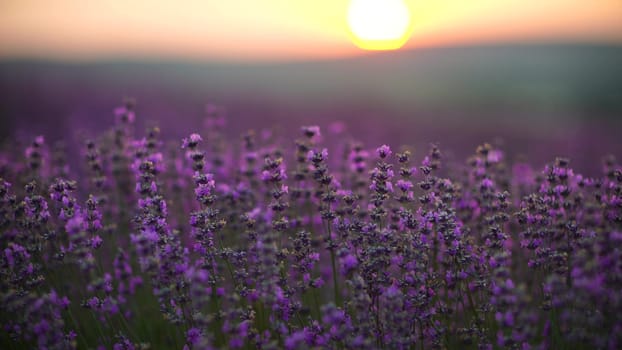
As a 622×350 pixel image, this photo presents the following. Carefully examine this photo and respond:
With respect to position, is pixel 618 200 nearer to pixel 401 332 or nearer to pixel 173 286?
pixel 401 332

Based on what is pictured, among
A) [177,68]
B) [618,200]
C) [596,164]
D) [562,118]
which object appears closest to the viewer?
[618,200]

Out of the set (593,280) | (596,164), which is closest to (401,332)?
(593,280)

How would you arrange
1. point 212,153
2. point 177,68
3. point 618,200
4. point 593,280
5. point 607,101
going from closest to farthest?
point 593,280 → point 618,200 → point 212,153 → point 607,101 → point 177,68

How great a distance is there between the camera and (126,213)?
6395 millimetres

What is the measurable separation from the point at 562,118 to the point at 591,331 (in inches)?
1116

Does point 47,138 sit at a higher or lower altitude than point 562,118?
lower

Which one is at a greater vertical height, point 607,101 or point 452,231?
point 607,101

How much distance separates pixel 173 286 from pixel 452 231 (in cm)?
190

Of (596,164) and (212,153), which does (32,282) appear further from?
(596,164)

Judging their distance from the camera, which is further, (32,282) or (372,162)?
(372,162)

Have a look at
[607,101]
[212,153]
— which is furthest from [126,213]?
[607,101]

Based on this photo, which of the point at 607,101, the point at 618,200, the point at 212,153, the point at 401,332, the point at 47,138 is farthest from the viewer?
the point at 607,101

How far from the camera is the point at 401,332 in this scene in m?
3.20

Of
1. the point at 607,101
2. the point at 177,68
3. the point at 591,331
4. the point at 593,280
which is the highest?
the point at 177,68
